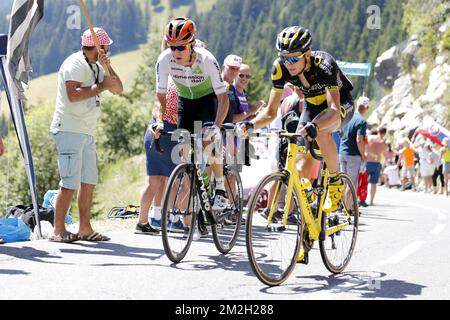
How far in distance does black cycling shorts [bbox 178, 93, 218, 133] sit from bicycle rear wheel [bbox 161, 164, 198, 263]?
102cm

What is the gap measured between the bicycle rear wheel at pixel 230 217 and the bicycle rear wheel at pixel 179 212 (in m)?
0.50

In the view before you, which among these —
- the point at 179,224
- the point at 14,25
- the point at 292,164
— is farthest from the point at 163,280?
the point at 14,25

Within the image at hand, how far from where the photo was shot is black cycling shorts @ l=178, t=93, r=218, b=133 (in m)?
8.39

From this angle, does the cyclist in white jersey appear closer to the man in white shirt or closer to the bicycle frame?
the man in white shirt

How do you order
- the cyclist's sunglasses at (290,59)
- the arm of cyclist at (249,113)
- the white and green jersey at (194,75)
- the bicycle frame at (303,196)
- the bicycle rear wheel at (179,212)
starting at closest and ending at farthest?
the bicycle frame at (303,196) → the cyclist's sunglasses at (290,59) → the bicycle rear wheel at (179,212) → the white and green jersey at (194,75) → the arm of cyclist at (249,113)

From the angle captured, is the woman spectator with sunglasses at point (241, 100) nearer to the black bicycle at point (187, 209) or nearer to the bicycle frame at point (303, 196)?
the black bicycle at point (187, 209)

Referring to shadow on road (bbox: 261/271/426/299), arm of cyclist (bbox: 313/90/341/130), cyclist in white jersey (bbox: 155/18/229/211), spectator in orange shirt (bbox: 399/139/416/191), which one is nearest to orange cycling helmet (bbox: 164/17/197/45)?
cyclist in white jersey (bbox: 155/18/229/211)

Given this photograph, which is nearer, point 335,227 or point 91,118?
point 335,227

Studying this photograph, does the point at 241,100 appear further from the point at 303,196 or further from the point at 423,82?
the point at 423,82

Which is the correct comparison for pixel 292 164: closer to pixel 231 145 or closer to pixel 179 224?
pixel 179 224

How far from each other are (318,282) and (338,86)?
167cm

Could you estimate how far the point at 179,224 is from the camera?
7277mm

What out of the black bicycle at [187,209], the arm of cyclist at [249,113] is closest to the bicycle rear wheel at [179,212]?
the black bicycle at [187,209]

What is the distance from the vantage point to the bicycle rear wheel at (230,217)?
8.02 meters
